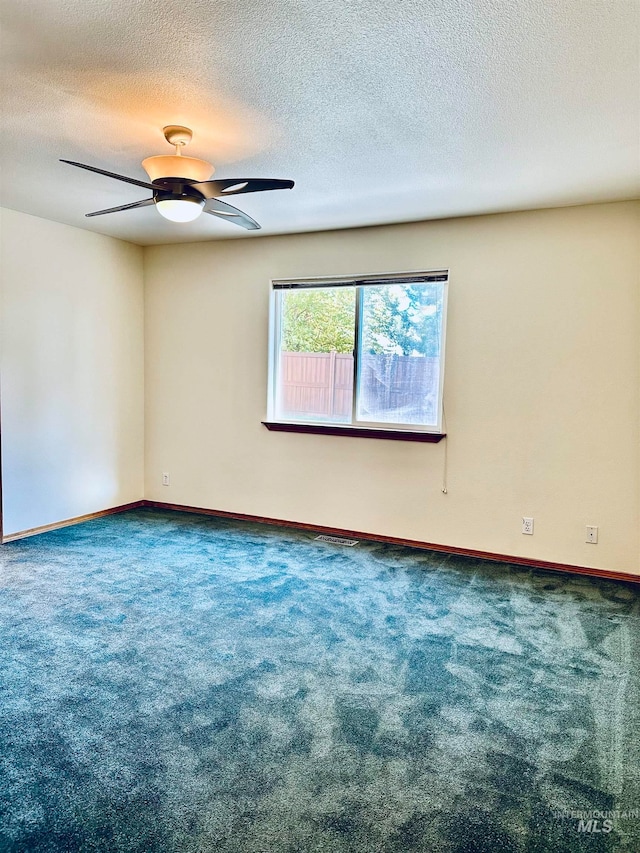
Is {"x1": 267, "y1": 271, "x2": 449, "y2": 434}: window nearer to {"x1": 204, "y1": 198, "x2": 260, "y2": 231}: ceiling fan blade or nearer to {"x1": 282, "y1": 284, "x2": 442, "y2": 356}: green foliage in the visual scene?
{"x1": 282, "y1": 284, "x2": 442, "y2": 356}: green foliage

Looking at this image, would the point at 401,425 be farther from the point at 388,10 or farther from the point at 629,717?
the point at 388,10

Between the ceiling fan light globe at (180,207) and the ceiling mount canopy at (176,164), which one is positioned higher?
the ceiling mount canopy at (176,164)

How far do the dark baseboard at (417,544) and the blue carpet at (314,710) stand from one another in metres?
0.16

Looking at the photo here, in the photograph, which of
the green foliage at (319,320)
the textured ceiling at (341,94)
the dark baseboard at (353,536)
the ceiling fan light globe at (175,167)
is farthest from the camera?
the green foliage at (319,320)

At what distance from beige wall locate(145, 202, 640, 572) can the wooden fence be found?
8.0 inches

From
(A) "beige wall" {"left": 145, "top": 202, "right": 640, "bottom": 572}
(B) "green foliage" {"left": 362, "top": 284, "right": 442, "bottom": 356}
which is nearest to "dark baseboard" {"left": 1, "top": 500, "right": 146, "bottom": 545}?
(A) "beige wall" {"left": 145, "top": 202, "right": 640, "bottom": 572}

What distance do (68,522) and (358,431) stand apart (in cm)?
259

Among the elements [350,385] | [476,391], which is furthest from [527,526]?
[350,385]

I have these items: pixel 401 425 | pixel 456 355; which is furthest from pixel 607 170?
pixel 401 425

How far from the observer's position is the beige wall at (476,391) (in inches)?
141

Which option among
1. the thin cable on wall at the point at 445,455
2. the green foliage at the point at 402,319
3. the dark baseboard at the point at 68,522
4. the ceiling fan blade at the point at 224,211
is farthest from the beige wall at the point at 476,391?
the ceiling fan blade at the point at 224,211

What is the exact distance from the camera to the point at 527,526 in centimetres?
386

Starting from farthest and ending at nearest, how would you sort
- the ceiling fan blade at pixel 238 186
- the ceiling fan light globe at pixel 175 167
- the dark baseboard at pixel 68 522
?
the dark baseboard at pixel 68 522 → the ceiling fan light globe at pixel 175 167 → the ceiling fan blade at pixel 238 186

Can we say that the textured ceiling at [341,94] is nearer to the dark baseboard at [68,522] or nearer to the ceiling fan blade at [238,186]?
the ceiling fan blade at [238,186]
